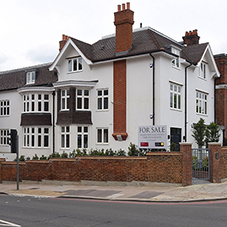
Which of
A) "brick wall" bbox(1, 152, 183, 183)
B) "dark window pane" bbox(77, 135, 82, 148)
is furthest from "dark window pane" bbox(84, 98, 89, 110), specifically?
"brick wall" bbox(1, 152, 183, 183)

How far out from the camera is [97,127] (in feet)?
83.1

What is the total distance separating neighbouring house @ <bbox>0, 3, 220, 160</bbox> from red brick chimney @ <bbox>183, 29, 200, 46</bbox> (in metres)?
3.85

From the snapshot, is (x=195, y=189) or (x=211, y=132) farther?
(x=211, y=132)

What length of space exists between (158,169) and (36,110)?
15120mm

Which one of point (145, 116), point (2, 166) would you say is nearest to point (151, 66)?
point (145, 116)

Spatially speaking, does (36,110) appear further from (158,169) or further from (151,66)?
(158,169)

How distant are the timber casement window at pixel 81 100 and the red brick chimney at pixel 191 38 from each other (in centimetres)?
1272

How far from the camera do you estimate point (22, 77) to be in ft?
105

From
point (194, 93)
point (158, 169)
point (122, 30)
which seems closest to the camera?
point (158, 169)

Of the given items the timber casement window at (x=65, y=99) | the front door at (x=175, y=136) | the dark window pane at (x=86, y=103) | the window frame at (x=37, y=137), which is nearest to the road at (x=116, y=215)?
the front door at (x=175, y=136)

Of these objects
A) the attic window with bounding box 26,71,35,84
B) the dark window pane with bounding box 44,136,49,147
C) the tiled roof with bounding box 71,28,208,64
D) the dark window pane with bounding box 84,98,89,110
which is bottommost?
the dark window pane with bounding box 44,136,49,147

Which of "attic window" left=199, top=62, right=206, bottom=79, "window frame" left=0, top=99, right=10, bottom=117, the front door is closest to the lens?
the front door

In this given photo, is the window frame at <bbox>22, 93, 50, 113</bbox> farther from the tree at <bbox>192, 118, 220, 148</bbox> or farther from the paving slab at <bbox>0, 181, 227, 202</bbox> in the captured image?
the tree at <bbox>192, 118, 220, 148</bbox>

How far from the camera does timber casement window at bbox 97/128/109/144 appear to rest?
24906 mm
